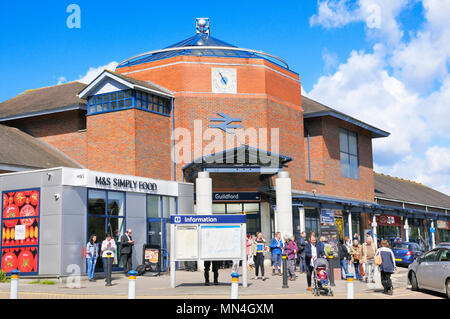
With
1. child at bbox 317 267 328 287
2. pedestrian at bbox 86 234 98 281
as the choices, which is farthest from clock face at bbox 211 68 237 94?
child at bbox 317 267 328 287

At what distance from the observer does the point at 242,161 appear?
94.2ft

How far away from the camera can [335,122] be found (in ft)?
130

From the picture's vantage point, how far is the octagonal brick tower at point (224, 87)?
31.1 m

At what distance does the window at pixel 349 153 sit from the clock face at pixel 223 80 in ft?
38.3

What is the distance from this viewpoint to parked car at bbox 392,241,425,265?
31500 mm

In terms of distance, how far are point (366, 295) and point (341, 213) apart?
22746 millimetres

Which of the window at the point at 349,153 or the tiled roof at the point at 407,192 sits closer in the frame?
the window at the point at 349,153

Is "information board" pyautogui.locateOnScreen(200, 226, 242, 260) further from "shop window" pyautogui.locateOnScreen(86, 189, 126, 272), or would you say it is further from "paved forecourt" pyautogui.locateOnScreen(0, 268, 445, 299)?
"shop window" pyautogui.locateOnScreen(86, 189, 126, 272)

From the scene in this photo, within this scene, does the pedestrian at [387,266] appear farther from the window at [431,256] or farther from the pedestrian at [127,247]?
the pedestrian at [127,247]

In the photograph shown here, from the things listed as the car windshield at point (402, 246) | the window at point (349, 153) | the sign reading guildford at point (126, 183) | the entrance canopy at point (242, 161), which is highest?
the window at point (349, 153)

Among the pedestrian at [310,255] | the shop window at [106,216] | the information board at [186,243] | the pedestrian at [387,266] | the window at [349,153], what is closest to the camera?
the pedestrian at [387,266]

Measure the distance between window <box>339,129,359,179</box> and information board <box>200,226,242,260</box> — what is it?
23.8 m

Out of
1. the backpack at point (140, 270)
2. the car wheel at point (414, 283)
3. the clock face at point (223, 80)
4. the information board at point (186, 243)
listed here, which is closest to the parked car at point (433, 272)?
the car wheel at point (414, 283)
